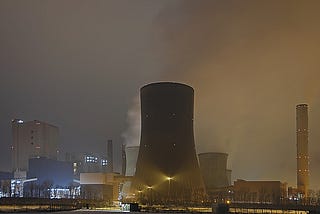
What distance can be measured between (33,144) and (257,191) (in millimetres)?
44333

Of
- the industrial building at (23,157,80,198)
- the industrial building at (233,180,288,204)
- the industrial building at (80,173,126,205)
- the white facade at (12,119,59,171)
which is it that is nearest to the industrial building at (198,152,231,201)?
the industrial building at (233,180,288,204)

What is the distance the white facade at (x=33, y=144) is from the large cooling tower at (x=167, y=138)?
49.0m

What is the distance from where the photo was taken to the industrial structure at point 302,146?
48.7 meters

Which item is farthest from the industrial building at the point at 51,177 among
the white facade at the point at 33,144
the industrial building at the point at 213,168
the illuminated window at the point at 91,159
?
the illuminated window at the point at 91,159

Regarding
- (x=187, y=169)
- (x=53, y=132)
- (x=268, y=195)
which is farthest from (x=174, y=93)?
(x=53, y=132)

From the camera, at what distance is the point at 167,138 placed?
30312 mm

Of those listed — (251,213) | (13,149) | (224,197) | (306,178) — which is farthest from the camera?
(13,149)

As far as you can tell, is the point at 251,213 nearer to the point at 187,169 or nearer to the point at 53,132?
the point at 187,169

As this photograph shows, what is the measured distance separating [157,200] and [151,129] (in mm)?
6081

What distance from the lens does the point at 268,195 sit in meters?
43.0

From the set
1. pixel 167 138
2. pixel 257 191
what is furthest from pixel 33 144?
pixel 167 138

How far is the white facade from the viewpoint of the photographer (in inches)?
3056

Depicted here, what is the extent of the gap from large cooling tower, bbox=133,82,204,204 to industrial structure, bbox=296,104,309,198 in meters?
20.8

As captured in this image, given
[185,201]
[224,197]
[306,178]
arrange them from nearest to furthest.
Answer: [185,201] < [224,197] < [306,178]
